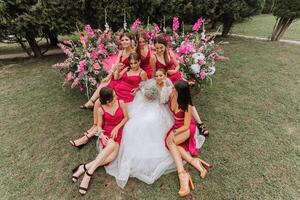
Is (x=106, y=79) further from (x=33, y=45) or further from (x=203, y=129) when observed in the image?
(x=33, y=45)

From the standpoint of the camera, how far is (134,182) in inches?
136

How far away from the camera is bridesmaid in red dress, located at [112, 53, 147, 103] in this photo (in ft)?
14.0

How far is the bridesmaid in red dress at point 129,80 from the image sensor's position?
4281mm

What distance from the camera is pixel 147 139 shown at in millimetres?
3607

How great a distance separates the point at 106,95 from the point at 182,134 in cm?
120

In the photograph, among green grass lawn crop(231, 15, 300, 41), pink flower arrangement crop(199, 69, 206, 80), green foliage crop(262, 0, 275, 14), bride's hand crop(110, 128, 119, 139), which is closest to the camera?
bride's hand crop(110, 128, 119, 139)

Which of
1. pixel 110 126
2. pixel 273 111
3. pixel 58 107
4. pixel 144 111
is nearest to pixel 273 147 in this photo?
pixel 273 111

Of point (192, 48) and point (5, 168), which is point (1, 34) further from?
point (192, 48)

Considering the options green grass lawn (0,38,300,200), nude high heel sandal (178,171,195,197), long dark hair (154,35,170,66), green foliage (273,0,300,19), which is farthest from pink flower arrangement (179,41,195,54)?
green foliage (273,0,300,19)

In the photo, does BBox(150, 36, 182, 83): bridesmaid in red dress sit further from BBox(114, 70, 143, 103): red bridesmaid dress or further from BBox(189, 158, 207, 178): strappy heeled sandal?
BBox(189, 158, 207, 178): strappy heeled sandal

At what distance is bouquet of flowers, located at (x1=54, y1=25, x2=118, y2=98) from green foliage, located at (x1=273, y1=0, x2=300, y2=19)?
5920 millimetres

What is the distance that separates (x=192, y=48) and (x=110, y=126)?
85.9 inches

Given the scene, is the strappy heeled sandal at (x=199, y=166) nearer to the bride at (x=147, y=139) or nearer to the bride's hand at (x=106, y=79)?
the bride at (x=147, y=139)


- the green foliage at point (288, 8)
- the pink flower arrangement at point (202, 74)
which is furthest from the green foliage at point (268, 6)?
the pink flower arrangement at point (202, 74)
